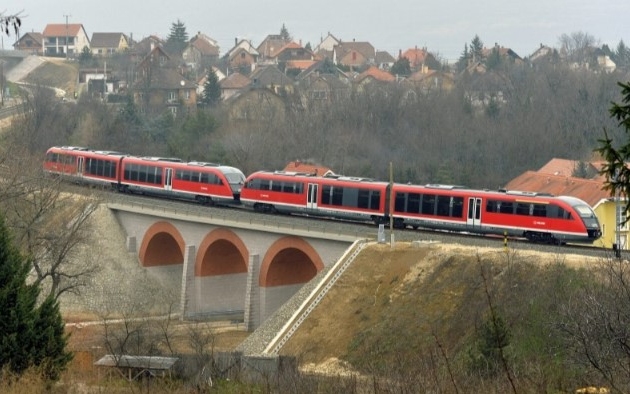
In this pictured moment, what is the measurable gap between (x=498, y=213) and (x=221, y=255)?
52.0 ft

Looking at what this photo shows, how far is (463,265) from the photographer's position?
40438mm

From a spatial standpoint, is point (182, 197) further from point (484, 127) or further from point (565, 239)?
point (484, 127)

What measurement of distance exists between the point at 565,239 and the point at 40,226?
21213 millimetres

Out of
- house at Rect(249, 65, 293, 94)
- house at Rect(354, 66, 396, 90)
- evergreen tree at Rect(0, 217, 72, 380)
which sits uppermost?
house at Rect(354, 66, 396, 90)

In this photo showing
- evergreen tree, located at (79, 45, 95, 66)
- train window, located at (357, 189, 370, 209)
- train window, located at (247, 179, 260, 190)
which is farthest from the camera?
→ evergreen tree, located at (79, 45, 95, 66)

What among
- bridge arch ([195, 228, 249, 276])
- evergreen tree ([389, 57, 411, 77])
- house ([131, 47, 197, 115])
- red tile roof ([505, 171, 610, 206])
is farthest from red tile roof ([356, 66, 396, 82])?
bridge arch ([195, 228, 249, 276])

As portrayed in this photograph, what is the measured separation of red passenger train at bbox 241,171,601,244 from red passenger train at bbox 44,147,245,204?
2.03m

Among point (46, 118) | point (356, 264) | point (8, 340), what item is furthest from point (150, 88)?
Result: point (8, 340)

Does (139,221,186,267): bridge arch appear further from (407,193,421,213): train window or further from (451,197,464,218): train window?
(451,197,464,218): train window

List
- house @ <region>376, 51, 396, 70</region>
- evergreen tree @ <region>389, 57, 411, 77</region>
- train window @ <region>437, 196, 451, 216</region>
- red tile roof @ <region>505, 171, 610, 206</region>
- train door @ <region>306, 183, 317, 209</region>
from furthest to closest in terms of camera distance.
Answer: house @ <region>376, 51, 396, 70</region>, evergreen tree @ <region>389, 57, 411, 77</region>, red tile roof @ <region>505, 171, 610, 206</region>, train door @ <region>306, 183, 317, 209</region>, train window @ <region>437, 196, 451, 216</region>

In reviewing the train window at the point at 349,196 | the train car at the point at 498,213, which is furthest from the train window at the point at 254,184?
the train car at the point at 498,213

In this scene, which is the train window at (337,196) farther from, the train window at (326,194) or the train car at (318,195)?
the train window at (326,194)

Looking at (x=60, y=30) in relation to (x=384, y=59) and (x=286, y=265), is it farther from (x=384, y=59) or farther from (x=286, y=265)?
(x=286, y=265)

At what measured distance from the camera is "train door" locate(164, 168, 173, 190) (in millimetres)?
59750
